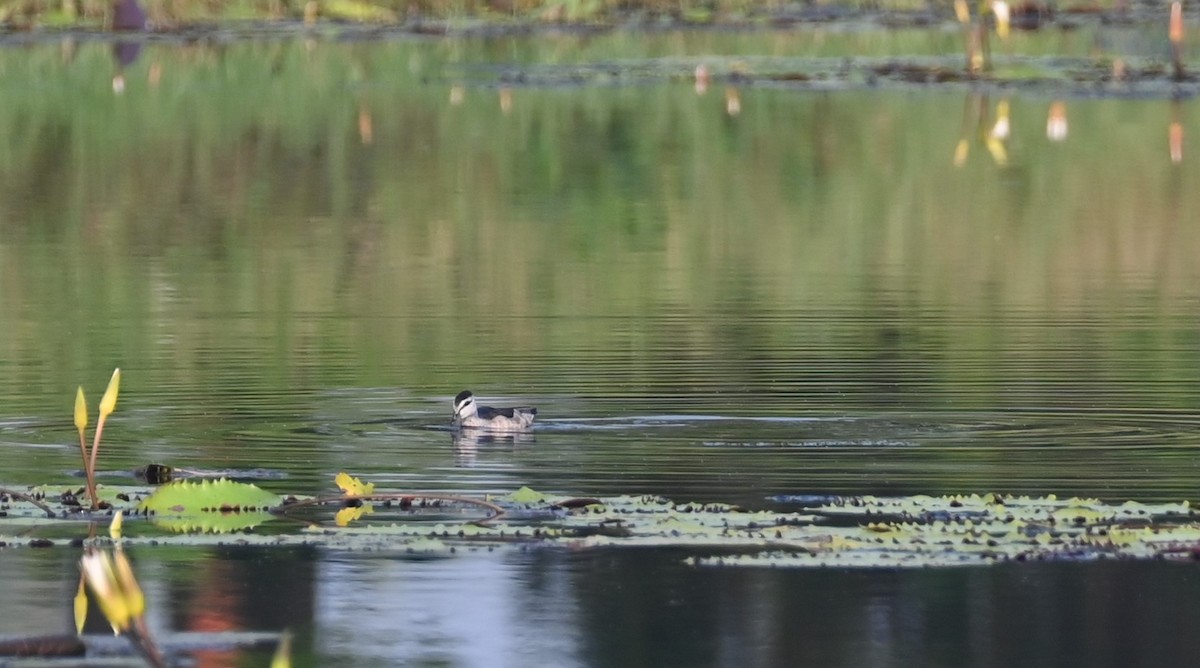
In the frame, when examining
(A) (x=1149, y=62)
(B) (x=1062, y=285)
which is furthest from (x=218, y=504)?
(A) (x=1149, y=62)

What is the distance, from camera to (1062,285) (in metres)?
15.1

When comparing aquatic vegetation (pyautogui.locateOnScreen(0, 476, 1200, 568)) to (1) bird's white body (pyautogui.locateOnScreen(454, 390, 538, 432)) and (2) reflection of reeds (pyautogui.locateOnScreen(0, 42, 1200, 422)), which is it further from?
(2) reflection of reeds (pyautogui.locateOnScreen(0, 42, 1200, 422))

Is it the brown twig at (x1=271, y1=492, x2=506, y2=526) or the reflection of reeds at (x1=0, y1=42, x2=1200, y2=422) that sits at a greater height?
the reflection of reeds at (x1=0, y1=42, x2=1200, y2=422)

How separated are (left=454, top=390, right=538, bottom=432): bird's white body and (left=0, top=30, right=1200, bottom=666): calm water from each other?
0.08 m

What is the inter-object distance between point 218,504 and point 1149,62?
23054 mm

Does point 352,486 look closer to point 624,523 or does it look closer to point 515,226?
point 624,523

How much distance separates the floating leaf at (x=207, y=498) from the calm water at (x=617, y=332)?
35 cm

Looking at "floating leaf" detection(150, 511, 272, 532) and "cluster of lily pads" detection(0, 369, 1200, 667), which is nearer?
"cluster of lily pads" detection(0, 369, 1200, 667)

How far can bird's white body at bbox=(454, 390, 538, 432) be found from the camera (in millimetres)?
9523

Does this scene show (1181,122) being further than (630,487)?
Yes

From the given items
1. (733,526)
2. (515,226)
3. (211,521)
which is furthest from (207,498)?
(515,226)

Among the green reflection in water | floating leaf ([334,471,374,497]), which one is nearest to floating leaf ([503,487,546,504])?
floating leaf ([334,471,374,497])

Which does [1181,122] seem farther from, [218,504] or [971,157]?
[218,504]

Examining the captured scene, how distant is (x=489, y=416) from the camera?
9.49 metres
